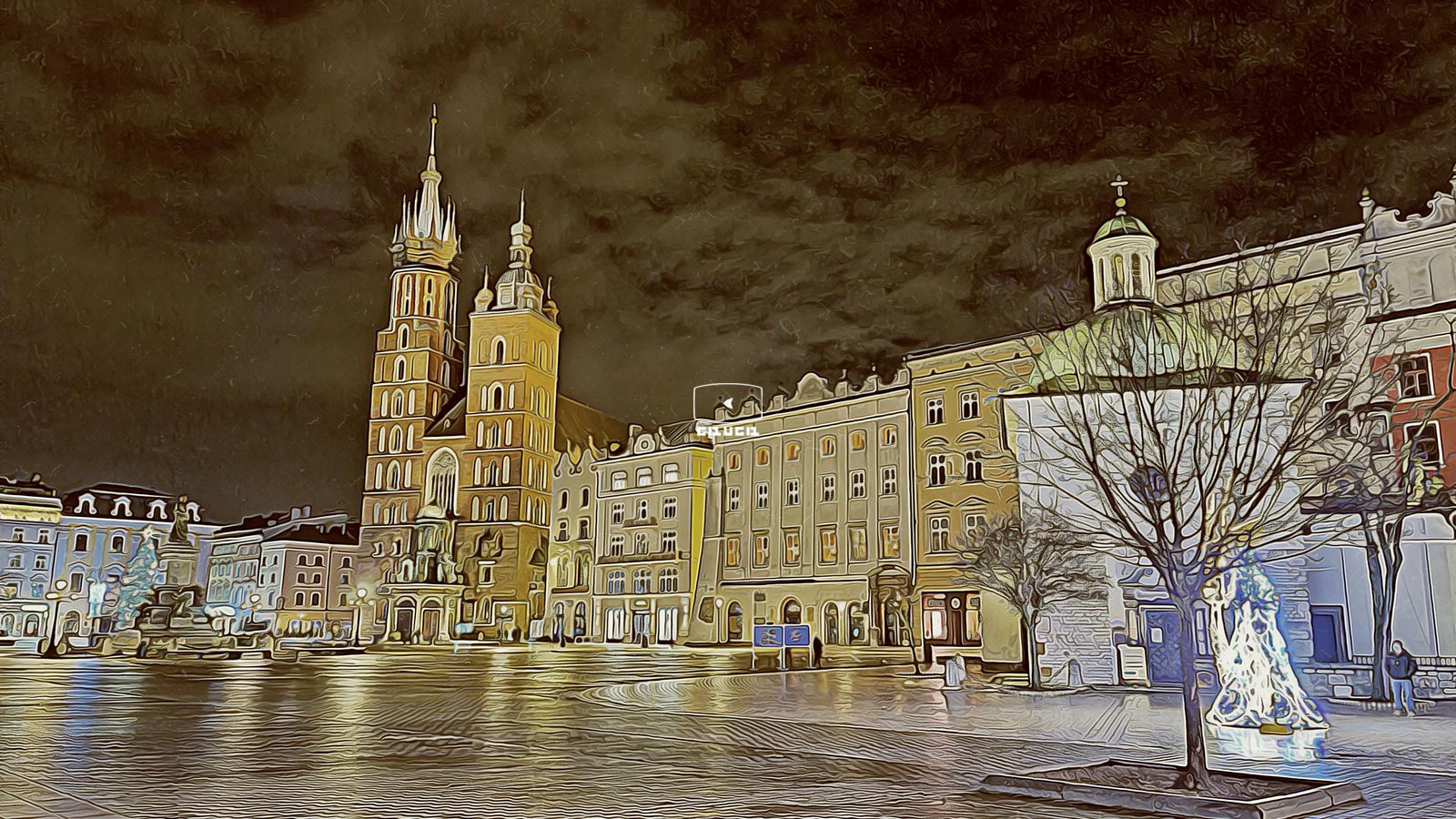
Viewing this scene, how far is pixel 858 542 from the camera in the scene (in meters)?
56.7

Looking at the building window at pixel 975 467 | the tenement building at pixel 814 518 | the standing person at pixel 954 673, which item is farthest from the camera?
the tenement building at pixel 814 518

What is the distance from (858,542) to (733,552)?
31.1 feet

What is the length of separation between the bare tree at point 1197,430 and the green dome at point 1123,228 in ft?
10.5

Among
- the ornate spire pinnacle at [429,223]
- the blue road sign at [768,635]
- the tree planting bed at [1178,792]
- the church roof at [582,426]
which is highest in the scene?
the ornate spire pinnacle at [429,223]

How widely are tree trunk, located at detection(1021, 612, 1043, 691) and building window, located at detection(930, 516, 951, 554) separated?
21951mm

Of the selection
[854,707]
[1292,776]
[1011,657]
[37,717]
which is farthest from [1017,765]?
[1011,657]

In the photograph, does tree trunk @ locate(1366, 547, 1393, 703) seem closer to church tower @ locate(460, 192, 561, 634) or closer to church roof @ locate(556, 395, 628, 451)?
church tower @ locate(460, 192, 561, 634)

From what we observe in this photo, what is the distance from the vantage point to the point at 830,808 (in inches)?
371

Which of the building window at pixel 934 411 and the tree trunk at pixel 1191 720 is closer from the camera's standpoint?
the tree trunk at pixel 1191 720

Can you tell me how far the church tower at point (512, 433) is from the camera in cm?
8669

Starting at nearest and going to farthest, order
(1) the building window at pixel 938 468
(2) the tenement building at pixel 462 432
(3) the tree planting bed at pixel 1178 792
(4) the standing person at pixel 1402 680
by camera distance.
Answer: (3) the tree planting bed at pixel 1178 792, (4) the standing person at pixel 1402 680, (1) the building window at pixel 938 468, (2) the tenement building at pixel 462 432

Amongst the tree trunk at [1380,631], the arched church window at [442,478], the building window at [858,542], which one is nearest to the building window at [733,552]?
the building window at [858,542]

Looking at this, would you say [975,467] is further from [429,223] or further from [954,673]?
[429,223]

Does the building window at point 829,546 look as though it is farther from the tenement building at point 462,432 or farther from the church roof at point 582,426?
the church roof at point 582,426
